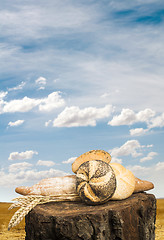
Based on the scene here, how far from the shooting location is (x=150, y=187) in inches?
265

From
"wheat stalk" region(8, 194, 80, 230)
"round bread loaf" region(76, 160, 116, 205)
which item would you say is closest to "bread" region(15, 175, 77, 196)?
"wheat stalk" region(8, 194, 80, 230)

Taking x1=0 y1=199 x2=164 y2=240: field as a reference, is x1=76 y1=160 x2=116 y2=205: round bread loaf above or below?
above

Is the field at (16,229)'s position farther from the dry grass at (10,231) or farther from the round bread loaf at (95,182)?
the round bread loaf at (95,182)

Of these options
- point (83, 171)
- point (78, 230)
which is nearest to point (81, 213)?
point (78, 230)

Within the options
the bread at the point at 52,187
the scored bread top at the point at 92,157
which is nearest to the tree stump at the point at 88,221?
the bread at the point at 52,187

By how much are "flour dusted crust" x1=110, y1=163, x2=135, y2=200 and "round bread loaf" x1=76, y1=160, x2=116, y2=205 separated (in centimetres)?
32

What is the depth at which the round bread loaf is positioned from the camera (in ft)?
16.7

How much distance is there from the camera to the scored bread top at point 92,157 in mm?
5995

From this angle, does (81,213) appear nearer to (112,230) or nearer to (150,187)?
(112,230)

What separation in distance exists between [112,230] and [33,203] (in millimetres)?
1680

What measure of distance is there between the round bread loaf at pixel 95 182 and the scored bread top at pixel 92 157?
55cm

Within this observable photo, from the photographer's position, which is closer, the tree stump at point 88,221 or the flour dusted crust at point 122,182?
the tree stump at point 88,221

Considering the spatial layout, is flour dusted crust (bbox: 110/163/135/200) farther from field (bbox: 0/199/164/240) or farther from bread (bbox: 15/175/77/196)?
field (bbox: 0/199/164/240)

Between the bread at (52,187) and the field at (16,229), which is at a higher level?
the bread at (52,187)
